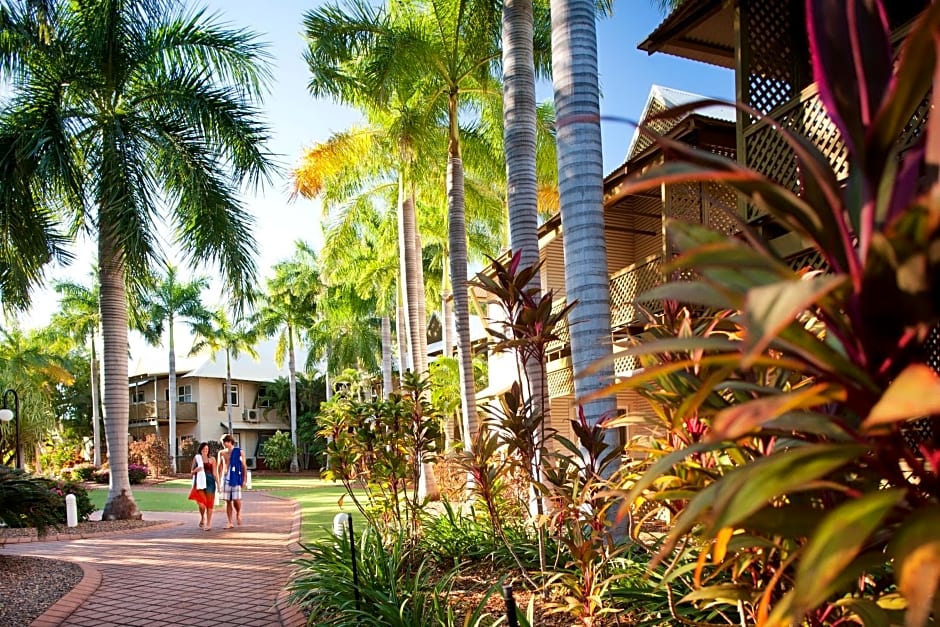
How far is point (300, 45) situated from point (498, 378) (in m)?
12.1

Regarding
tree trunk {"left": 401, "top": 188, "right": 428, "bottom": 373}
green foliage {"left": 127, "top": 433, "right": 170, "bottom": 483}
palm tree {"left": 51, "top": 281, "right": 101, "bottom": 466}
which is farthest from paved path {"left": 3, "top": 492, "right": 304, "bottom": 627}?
palm tree {"left": 51, "top": 281, "right": 101, "bottom": 466}

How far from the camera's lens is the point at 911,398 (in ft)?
3.46

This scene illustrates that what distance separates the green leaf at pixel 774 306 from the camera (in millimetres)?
1048

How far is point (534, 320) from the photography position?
16.1 ft

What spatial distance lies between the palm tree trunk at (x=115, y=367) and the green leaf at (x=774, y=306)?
50.5ft

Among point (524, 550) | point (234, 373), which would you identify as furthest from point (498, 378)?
point (234, 373)

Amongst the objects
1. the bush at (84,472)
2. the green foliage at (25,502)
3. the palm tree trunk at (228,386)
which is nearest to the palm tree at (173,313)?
the palm tree trunk at (228,386)

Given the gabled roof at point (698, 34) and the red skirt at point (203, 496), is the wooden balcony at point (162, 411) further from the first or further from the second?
the gabled roof at point (698, 34)

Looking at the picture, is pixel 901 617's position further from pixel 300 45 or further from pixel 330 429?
pixel 300 45

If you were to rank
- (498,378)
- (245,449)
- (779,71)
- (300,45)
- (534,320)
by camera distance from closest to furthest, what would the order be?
(534,320)
(779,71)
(300,45)
(498,378)
(245,449)

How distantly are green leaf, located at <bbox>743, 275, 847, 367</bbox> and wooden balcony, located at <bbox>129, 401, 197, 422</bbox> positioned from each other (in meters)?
54.2

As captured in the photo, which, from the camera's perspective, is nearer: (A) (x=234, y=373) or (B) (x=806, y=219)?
(B) (x=806, y=219)

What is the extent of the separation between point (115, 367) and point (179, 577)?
756cm

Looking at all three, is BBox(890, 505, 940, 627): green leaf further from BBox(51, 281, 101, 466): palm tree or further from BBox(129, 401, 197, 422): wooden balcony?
BBox(129, 401, 197, 422): wooden balcony
